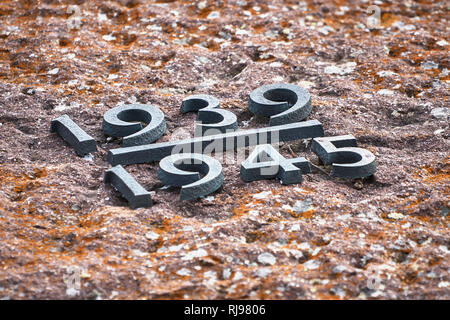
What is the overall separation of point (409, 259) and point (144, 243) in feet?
3.89

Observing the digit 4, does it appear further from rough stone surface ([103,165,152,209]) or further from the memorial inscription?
rough stone surface ([103,165,152,209])

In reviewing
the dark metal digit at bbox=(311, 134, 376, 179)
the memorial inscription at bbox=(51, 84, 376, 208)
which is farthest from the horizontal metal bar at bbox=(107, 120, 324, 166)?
the dark metal digit at bbox=(311, 134, 376, 179)

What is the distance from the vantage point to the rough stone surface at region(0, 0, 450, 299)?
109 inches

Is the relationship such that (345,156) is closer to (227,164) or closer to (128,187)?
(227,164)

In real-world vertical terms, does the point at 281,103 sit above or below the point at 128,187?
above

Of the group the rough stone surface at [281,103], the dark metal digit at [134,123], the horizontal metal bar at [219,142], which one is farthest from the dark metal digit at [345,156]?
the dark metal digit at [134,123]

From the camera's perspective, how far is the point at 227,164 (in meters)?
3.69

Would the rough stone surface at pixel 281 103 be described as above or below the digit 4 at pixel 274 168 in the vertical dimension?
above

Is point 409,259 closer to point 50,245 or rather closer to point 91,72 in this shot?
point 50,245

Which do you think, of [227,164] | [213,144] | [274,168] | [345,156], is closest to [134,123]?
[213,144]

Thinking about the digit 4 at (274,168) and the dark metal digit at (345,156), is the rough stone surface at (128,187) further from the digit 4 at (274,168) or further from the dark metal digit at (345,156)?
the dark metal digit at (345,156)

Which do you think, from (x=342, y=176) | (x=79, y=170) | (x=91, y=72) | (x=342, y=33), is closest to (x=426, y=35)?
(x=342, y=33)

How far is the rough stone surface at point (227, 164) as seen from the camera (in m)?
2.76

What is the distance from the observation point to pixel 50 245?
2963 millimetres
